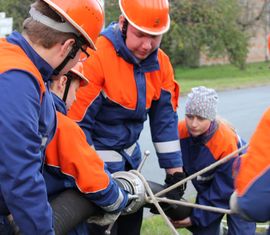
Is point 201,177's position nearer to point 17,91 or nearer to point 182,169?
point 182,169

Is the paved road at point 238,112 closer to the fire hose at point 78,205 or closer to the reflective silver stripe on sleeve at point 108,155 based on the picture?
the reflective silver stripe on sleeve at point 108,155

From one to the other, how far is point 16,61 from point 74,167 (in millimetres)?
678

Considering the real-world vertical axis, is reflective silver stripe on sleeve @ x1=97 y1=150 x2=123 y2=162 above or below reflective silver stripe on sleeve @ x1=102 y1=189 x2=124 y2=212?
below

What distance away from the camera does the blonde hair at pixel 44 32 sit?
8.71ft

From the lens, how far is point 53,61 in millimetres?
2695

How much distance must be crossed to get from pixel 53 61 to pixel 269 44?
0.98 metres

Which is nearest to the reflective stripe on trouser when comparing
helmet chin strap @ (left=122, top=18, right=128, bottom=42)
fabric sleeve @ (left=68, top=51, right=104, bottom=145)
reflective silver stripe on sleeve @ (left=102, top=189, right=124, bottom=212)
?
fabric sleeve @ (left=68, top=51, right=104, bottom=145)

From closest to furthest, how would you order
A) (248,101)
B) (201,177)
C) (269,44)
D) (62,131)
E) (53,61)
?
1. (269,44)
2. (53,61)
3. (62,131)
4. (201,177)
5. (248,101)

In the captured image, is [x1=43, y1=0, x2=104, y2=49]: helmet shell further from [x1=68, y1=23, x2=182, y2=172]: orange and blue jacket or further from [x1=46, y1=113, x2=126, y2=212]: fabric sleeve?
[x1=68, y1=23, x2=182, y2=172]: orange and blue jacket

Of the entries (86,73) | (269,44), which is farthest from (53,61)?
(86,73)

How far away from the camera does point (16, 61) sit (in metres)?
2.50

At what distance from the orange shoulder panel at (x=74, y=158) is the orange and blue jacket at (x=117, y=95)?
0.93 metres

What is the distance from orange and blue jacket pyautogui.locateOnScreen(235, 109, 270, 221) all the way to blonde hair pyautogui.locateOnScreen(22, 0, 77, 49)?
1.02 m

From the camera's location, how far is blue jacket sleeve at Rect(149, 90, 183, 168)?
14.2 ft
